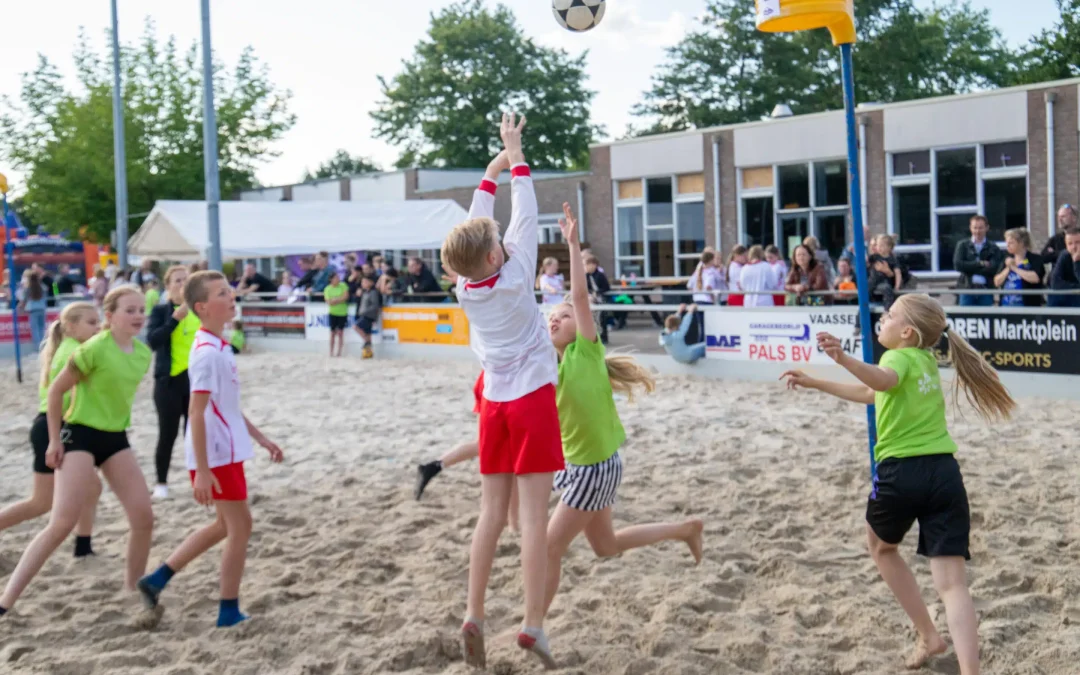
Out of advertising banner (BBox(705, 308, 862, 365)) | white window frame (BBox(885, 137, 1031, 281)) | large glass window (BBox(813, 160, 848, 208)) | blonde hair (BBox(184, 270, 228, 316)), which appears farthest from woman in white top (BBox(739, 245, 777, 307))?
blonde hair (BBox(184, 270, 228, 316))

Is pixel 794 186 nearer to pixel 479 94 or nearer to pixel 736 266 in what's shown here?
pixel 736 266

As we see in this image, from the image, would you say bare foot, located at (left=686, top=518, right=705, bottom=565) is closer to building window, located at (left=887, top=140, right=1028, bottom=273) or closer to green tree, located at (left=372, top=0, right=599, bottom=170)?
building window, located at (left=887, top=140, right=1028, bottom=273)

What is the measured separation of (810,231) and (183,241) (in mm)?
13823

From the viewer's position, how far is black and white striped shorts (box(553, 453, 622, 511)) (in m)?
4.38

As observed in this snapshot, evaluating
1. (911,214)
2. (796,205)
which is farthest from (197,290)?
(796,205)

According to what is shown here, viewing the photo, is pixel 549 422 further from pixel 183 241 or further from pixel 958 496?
pixel 183 241

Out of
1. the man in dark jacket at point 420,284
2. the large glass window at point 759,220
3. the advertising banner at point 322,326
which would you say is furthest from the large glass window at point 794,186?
the advertising banner at point 322,326

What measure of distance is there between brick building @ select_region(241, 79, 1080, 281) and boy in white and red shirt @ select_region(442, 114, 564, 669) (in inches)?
739

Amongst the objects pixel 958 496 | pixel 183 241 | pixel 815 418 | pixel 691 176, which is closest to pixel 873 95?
pixel 691 176

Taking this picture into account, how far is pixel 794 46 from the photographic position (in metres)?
48.0

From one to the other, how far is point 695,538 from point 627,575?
1.39ft

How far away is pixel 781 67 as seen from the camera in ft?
158

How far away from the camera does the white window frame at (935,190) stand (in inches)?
819

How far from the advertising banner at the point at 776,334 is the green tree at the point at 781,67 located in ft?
119
